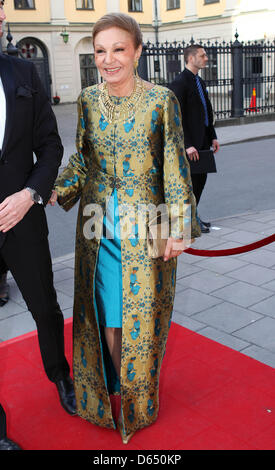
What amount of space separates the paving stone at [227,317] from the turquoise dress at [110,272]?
4.57 ft

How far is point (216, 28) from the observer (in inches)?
1170

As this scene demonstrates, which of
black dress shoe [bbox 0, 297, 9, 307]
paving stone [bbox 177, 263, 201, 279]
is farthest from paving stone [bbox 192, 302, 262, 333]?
black dress shoe [bbox 0, 297, 9, 307]

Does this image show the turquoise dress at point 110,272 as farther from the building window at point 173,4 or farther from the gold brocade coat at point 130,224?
the building window at point 173,4

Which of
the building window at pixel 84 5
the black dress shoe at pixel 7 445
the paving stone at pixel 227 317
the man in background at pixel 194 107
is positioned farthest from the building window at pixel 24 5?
the black dress shoe at pixel 7 445

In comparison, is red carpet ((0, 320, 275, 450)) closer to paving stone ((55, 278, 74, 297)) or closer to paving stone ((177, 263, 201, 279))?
paving stone ((55, 278, 74, 297))

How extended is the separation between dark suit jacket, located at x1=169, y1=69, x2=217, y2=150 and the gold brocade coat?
3.16m

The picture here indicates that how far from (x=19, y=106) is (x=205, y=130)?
11.9 ft

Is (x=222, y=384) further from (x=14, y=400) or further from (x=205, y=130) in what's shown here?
(x=205, y=130)

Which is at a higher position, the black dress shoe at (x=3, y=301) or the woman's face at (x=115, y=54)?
the woman's face at (x=115, y=54)

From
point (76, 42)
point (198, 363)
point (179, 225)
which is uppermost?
point (76, 42)

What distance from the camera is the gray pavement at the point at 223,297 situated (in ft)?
11.8

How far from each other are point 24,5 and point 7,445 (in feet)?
98.1

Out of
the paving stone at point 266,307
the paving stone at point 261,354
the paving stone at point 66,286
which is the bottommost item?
the paving stone at point 66,286

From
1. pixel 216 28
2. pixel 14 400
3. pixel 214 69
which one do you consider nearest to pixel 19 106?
pixel 14 400
